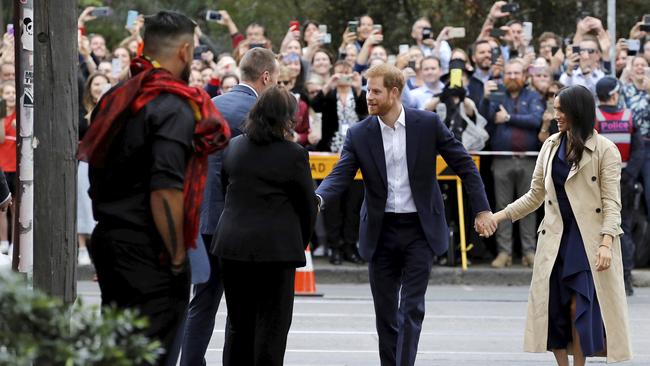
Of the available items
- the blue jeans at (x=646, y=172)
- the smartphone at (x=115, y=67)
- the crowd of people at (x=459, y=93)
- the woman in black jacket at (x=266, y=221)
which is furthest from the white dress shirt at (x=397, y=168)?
the smartphone at (x=115, y=67)

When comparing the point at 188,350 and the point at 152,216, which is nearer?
the point at 152,216

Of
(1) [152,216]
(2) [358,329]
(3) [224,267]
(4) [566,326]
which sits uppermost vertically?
(1) [152,216]

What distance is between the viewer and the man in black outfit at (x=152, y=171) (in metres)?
5.77

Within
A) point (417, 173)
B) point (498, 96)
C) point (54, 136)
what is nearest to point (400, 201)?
point (417, 173)

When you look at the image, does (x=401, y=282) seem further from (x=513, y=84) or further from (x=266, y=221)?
(x=513, y=84)

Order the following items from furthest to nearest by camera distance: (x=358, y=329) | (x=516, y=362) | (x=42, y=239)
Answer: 1. (x=358, y=329)
2. (x=516, y=362)
3. (x=42, y=239)

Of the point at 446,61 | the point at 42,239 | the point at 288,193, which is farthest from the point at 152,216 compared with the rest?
the point at 446,61

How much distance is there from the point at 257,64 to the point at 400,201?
1181mm

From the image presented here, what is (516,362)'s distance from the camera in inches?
398

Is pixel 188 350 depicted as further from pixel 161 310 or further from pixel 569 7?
pixel 569 7

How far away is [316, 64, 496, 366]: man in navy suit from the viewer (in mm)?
8508

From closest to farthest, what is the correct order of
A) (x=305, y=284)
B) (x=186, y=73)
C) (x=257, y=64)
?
1. (x=186, y=73)
2. (x=257, y=64)
3. (x=305, y=284)

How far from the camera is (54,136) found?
6598mm

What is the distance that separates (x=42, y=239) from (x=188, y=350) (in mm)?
1908
